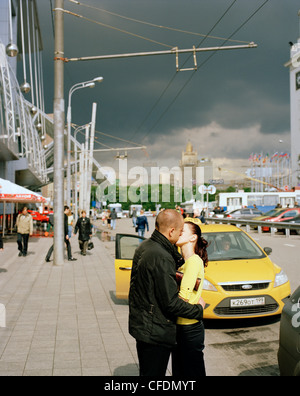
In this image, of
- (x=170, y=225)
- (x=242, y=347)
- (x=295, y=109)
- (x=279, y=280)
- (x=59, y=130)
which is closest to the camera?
(x=170, y=225)

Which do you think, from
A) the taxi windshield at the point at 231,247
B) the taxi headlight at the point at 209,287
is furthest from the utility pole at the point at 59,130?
the taxi headlight at the point at 209,287

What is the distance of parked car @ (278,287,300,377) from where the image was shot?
3.21 metres

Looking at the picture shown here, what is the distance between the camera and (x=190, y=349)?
Answer: 3.02m

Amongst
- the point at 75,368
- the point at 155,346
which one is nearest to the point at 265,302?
the point at 75,368

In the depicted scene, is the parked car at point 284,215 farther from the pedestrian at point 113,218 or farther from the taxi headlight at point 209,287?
the taxi headlight at point 209,287

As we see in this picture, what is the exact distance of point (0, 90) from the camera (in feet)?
93.1

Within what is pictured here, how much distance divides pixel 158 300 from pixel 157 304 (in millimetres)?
31

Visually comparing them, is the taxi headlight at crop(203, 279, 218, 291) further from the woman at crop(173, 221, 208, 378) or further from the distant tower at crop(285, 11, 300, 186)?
the distant tower at crop(285, 11, 300, 186)

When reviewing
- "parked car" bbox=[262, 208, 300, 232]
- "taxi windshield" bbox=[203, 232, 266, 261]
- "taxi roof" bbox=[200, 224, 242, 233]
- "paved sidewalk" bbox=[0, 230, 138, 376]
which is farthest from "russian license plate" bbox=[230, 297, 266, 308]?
"parked car" bbox=[262, 208, 300, 232]

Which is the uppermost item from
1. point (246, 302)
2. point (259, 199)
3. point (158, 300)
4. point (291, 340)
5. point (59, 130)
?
point (59, 130)

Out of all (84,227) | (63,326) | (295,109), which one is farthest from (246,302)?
(295,109)

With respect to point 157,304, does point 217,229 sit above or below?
above

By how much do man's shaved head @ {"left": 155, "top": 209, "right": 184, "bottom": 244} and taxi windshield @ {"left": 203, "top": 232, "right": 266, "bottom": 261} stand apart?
14.3ft

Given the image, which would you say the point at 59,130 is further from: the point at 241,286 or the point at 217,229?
the point at 241,286
